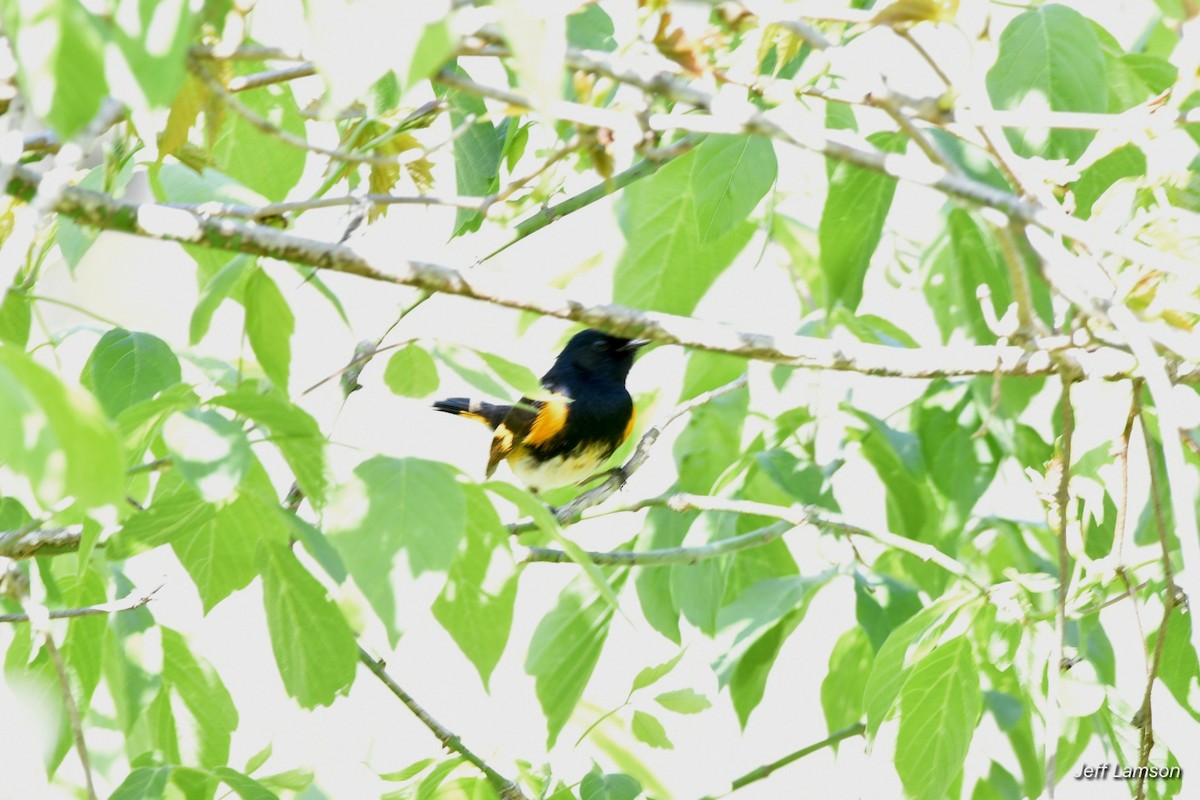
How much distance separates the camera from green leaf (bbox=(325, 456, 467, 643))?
34.4 inches

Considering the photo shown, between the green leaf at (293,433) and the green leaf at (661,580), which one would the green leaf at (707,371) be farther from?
the green leaf at (293,433)

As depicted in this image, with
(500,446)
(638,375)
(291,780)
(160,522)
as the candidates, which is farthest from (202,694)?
(500,446)

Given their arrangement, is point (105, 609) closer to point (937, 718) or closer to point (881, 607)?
point (937, 718)

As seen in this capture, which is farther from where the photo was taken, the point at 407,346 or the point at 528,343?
the point at 528,343

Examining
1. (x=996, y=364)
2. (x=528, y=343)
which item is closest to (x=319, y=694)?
(x=996, y=364)

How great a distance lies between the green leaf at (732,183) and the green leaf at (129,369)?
636mm

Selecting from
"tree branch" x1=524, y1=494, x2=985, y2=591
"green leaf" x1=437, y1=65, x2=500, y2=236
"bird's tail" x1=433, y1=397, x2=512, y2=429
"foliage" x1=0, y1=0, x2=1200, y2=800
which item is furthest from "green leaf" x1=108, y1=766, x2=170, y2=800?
"bird's tail" x1=433, y1=397, x2=512, y2=429

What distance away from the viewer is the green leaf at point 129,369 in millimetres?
1414

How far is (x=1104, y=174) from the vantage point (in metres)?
1.51

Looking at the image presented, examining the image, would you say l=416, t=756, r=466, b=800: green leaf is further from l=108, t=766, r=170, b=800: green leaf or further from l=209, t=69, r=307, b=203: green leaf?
l=209, t=69, r=307, b=203: green leaf

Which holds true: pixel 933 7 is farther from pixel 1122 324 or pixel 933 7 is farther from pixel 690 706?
pixel 690 706

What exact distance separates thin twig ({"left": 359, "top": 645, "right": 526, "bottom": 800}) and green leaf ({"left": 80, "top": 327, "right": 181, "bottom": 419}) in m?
0.46

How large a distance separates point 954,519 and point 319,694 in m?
1.18

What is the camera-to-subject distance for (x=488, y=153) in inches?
64.4
